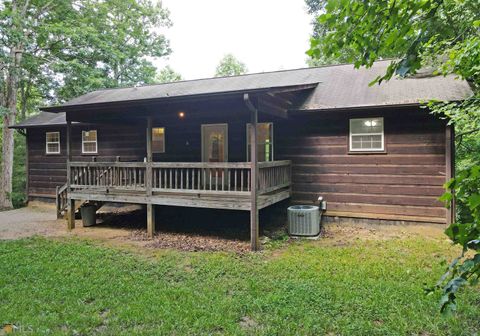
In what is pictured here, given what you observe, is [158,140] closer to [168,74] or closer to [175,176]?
[175,176]

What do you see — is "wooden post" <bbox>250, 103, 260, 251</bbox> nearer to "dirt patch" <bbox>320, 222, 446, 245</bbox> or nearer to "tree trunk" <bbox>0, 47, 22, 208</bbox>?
"dirt patch" <bbox>320, 222, 446, 245</bbox>

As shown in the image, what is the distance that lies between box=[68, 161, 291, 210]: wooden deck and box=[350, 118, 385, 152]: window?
1.92m

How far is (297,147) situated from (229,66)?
3553 centimetres

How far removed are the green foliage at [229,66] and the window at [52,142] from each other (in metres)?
30.8

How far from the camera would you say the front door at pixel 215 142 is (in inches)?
424

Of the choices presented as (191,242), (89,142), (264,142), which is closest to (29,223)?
(89,142)

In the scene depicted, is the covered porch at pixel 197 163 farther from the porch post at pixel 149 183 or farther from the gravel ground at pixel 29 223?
the gravel ground at pixel 29 223

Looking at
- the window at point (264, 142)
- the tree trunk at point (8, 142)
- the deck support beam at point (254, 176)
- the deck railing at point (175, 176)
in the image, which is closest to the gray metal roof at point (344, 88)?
the deck support beam at point (254, 176)

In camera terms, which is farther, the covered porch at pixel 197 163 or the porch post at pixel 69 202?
the porch post at pixel 69 202

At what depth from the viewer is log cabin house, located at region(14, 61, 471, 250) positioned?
7.96 m

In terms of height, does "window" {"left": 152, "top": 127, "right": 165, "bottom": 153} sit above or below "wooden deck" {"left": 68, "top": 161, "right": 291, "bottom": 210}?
above

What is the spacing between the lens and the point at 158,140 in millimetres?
11953

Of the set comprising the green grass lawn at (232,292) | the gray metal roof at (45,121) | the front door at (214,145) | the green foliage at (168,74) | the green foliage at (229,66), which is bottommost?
the green grass lawn at (232,292)

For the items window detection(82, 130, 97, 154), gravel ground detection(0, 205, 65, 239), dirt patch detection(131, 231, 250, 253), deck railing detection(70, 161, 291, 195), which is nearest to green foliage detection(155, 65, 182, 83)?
window detection(82, 130, 97, 154)
